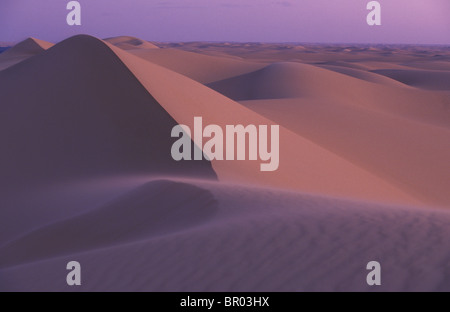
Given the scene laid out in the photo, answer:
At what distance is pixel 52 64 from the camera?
43.0 ft

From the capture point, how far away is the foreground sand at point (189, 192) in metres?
3.89

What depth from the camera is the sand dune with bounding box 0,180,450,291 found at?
3588 millimetres

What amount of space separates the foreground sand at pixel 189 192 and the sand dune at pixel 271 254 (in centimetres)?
2

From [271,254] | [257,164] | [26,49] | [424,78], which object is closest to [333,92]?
[424,78]

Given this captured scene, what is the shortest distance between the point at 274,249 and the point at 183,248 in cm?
82

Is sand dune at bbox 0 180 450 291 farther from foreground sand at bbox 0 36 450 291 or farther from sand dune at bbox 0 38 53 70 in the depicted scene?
sand dune at bbox 0 38 53 70

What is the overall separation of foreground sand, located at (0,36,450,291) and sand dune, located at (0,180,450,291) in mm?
15

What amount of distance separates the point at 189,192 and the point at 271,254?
2.32 meters

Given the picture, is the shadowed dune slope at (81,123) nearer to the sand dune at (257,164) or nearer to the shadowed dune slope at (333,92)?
the sand dune at (257,164)

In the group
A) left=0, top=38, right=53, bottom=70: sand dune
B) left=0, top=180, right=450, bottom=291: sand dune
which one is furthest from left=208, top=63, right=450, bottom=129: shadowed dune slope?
left=0, top=38, right=53, bottom=70: sand dune

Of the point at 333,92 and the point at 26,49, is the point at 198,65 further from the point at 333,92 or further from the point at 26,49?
the point at 26,49

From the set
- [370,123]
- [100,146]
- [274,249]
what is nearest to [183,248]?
[274,249]

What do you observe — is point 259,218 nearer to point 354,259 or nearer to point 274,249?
point 274,249

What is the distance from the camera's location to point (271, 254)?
3.99m
